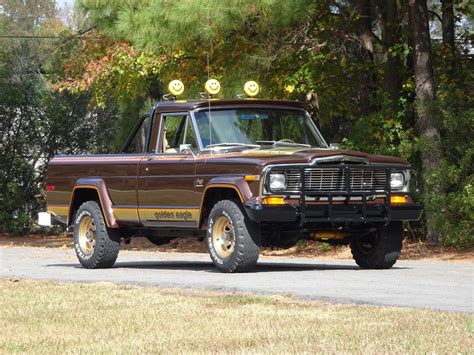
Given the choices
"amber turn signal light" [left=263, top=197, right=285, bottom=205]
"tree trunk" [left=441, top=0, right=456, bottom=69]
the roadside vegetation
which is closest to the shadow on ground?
"amber turn signal light" [left=263, top=197, right=285, bottom=205]

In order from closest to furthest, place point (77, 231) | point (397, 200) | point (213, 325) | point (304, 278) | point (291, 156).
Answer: point (213, 325) < point (304, 278) < point (291, 156) < point (397, 200) < point (77, 231)

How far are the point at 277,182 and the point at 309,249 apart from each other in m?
9.41

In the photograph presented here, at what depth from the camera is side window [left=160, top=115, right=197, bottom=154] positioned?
16.6 metres

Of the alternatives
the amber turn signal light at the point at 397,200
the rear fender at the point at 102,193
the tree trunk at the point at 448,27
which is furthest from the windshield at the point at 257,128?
the tree trunk at the point at 448,27

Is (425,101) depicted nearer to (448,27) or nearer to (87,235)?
(448,27)

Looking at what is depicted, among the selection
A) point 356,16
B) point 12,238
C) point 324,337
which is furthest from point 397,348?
point 12,238

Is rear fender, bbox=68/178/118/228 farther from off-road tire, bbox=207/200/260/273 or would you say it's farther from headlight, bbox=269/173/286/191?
headlight, bbox=269/173/286/191

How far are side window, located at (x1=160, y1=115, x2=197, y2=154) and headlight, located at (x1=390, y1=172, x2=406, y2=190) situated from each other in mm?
2455

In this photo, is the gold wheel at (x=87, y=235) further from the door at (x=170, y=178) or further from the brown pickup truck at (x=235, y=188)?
the door at (x=170, y=178)

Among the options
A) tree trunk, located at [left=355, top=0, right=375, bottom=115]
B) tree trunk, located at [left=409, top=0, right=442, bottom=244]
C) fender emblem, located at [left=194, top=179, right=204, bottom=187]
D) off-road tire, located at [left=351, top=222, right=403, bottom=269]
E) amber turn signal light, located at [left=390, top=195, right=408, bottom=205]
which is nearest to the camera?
fender emblem, located at [left=194, top=179, right=204, bottom=187]

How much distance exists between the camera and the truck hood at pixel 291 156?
608 inches

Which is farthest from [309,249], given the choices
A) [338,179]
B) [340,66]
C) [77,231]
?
[338,179]

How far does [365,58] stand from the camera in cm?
2545

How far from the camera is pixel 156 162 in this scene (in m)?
16.8
